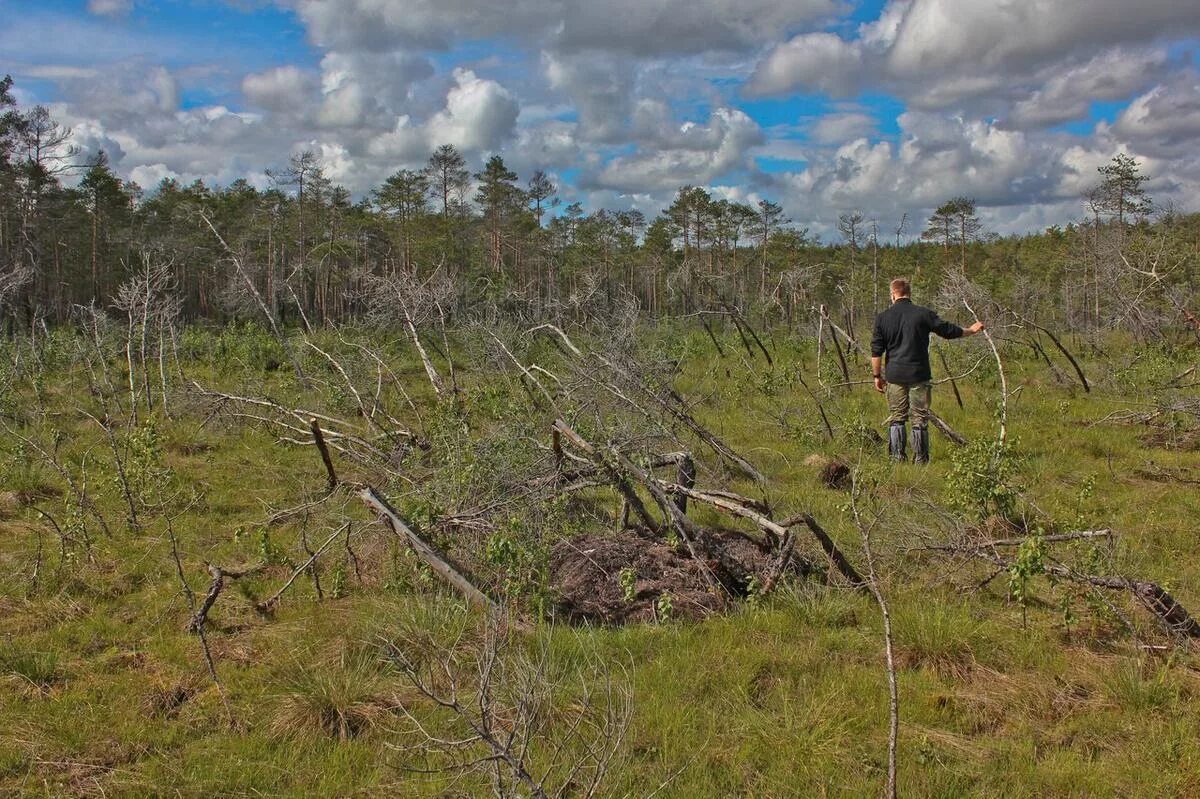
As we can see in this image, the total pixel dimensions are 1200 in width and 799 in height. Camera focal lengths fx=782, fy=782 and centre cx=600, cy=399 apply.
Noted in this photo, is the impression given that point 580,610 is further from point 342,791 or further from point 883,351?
point 883,351

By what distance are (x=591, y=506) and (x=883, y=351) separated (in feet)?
13.5

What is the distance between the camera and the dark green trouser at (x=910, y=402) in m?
8.32

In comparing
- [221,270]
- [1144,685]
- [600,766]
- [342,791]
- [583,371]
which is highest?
[221,270]

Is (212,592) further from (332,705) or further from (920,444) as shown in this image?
(920,444)

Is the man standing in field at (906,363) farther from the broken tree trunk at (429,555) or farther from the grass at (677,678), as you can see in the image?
the broken tree trunk at (429,555)

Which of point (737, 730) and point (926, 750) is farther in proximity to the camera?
point (737, 730)

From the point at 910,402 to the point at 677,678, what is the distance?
557 centimetres

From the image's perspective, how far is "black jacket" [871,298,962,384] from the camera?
8.27m

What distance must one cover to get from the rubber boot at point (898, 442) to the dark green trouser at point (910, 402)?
6 centimetres

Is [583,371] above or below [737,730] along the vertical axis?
above

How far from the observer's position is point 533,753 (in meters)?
3.36

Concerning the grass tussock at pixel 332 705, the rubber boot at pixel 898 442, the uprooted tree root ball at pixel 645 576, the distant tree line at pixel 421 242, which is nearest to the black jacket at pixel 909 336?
the rubber boot at pixel 898 442

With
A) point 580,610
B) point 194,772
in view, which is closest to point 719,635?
point 580,610

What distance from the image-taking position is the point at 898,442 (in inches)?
339
